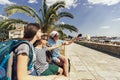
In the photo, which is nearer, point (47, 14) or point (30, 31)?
point (30, 31)

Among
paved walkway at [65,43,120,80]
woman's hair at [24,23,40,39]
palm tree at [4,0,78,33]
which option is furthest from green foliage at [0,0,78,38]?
woman's hair at [24,23,40,39]

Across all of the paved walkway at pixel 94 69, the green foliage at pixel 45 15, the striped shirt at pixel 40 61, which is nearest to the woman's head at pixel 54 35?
the striped shirt at pixel 40 61

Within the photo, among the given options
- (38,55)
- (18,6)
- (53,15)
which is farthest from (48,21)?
(38,55)

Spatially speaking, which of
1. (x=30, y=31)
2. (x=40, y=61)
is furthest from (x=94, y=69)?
(x=30, y=31)

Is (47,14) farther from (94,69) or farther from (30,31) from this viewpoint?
(30,31)

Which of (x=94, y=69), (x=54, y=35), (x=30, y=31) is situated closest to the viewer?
(x=30, y=31)

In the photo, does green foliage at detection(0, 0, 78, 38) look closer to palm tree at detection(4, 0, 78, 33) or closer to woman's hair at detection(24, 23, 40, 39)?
palm tree at detection(4, 0, 78, 33)

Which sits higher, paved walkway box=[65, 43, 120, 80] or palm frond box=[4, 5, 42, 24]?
palm frond box=[4, 5, 42, 24]

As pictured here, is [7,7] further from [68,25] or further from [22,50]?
[22,50]

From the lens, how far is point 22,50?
1.91 m

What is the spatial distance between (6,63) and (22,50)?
0.19m

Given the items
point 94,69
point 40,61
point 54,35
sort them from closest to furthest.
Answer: point 40,61, point 54,35, point 94,69

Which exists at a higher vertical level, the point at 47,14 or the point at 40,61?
the point at 47,14

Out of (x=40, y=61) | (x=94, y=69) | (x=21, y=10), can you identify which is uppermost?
(x=21, y=10)
